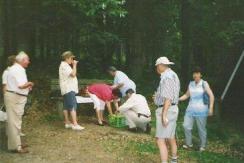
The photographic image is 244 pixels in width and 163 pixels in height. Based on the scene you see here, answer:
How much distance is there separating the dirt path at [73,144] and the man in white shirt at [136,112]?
342mm

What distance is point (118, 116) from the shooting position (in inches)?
547

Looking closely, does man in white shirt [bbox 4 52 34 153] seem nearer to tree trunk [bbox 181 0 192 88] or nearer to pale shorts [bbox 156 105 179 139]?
pale shorts [bbox 156 105 179 139]

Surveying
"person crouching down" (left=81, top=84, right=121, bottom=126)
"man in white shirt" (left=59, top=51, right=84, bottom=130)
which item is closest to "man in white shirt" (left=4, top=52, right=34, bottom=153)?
"man in white shirt" (left=59, top=51, right=84, bottom=130)

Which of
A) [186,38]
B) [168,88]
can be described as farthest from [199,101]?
[186,38]

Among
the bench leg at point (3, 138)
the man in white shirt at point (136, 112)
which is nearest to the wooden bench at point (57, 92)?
the bench leg at point (3, 138)

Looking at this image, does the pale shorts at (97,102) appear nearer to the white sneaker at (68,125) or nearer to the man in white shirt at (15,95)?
the white sneaker at (68,125)

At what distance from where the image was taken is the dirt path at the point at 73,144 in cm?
1056

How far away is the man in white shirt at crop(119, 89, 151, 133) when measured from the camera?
43.7 ft

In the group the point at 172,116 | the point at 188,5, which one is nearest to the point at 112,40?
the point at 188,5

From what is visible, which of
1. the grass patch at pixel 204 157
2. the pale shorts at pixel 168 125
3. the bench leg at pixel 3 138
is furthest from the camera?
the grass patch at pixel 204 157

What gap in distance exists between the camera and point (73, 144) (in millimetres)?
11766

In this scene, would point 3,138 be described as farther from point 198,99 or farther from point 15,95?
point 198,99

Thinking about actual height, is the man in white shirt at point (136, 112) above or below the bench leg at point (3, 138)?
above

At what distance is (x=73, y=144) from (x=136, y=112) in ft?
7.42
